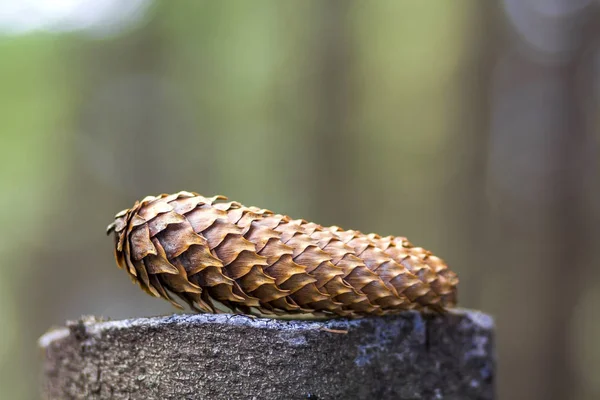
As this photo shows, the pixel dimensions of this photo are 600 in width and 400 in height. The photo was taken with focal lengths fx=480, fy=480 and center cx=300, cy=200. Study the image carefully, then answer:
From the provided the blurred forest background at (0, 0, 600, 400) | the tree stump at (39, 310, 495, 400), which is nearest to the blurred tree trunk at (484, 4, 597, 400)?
the blurred forest background at (0, 0, 600, 400)

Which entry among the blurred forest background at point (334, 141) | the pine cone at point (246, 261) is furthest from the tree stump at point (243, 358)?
the blurred forest background at point (334, 141)

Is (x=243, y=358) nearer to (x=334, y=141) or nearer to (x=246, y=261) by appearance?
(x=246, y=261)

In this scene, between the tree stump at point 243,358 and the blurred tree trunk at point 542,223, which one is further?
the blurred tree trunk at point 542,223

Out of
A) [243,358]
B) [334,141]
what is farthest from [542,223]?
[243,358]

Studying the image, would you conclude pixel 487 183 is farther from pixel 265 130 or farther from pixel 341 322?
pixel 341 322

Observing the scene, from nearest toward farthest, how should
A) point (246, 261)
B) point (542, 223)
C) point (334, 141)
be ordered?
point (246, 261), point (542, 223), point (334, 141)

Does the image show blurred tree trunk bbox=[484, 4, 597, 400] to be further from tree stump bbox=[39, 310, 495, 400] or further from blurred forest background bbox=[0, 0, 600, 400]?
tree stump bbox=[39, 310, 495, 400]

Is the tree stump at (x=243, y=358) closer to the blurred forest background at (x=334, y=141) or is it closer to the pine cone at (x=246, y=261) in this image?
the pine cone at (x=246, y=261)
